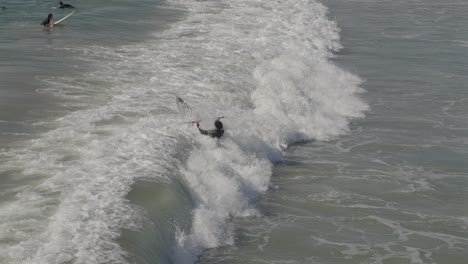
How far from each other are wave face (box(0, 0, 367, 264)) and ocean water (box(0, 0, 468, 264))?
0.14 feet

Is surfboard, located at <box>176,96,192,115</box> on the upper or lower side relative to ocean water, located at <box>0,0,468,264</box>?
upper

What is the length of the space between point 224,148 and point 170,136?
4.27 ft

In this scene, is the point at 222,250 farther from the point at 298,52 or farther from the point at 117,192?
the point at 298,52

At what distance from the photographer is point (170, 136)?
14.5 meters

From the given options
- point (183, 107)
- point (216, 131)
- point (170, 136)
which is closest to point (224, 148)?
point (216, 131)


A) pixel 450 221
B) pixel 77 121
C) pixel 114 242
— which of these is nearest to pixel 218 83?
pixel 77 121

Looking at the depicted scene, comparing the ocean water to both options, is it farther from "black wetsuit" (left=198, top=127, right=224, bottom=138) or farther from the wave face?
"black wetsuit" (left=198, top=127, right=224, bottom=138)

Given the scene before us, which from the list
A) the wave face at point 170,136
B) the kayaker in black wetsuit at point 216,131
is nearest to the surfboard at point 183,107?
the wave face at point 170,136

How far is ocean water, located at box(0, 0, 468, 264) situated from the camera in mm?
10984

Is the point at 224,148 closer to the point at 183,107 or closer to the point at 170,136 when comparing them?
the point at 170,136

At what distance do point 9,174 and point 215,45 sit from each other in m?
13.8

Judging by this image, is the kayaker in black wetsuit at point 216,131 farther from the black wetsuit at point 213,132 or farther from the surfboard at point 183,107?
the surfboard at point 183,107

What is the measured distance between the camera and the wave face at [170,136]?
33.7ft

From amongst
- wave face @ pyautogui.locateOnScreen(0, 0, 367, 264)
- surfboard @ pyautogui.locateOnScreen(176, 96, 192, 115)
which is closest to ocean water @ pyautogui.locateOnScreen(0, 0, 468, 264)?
wave face @ pyautogui.locateOnScreen(0, 0, 367, 264)
